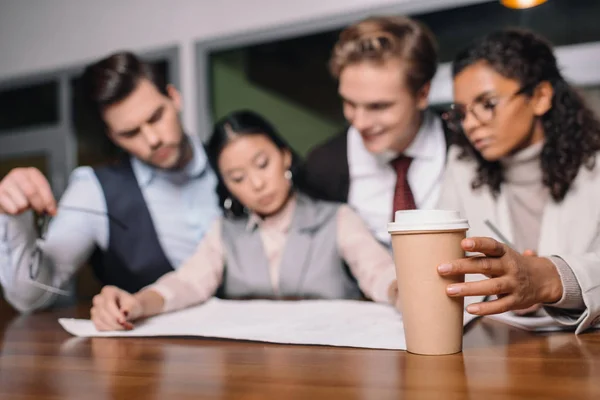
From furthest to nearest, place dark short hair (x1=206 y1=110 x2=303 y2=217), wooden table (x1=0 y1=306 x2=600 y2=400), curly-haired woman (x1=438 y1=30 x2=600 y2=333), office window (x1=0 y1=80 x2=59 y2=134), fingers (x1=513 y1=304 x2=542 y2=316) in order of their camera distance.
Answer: office window (x1=0 y1=80 x2=59 y2=134)
dark short hair (x1=206 y1=110 x2=303 y2=217)
curly-haired woman (x1=438 y1=30 x2=600 y2=333)
fingers (x1=513 y1=304 x2=542 y2=316)
wooden table (x1=0 y1=306 x2=600 y2=400)

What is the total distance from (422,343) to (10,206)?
3.25 ft

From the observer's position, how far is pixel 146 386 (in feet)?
2.07

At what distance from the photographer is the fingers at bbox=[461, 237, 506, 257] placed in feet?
2.18

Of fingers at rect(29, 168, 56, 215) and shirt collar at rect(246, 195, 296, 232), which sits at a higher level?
fingers at rect(29, 168, 56, 215)

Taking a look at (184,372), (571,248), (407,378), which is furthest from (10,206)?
(571,248)

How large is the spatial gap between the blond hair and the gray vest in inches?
16.6

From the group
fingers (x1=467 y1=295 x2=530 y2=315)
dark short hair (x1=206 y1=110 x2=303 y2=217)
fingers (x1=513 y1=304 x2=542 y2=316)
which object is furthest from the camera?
dark short hair (x1=206 y1=110 x2=303 y2=217)

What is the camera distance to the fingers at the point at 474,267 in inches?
26.1

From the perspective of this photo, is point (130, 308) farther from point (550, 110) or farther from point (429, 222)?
point (550, 110)

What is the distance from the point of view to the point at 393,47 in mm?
1537

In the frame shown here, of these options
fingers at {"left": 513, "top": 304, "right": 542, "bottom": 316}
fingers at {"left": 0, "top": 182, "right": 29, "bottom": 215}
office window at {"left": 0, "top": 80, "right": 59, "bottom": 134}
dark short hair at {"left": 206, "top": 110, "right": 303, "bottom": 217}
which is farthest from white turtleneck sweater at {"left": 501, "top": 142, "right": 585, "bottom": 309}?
office window at {"left": 0, "top": 80, "right": 59, "bottom": 134}

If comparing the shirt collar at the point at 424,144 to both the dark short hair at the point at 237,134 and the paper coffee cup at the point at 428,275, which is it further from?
the paper coffee cup at the point at 428,275

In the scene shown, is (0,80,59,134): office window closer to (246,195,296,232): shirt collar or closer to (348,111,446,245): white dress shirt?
(246,195,296,232): shirt collar

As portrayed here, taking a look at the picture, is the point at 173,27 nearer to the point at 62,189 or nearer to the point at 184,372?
the point at 62,189
